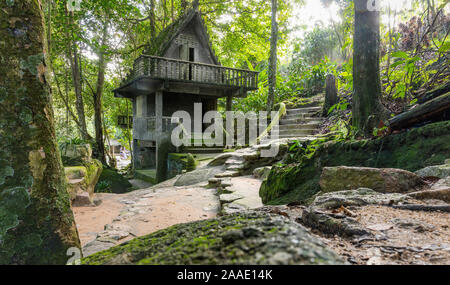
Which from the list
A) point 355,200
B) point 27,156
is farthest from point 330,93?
point 27,156

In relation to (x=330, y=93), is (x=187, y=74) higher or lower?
higher

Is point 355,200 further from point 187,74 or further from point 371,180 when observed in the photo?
point 187,74

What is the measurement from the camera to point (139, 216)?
14.5 ft

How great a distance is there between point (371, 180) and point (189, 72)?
1148cm

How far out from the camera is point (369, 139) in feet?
10.9

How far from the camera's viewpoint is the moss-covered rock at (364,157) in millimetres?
2695

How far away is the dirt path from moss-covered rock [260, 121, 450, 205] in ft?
4.52

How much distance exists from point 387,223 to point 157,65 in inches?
451

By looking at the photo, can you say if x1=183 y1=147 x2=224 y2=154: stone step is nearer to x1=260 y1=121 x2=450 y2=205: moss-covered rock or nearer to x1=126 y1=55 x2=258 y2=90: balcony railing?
x1=126 y1=55 x2=258 y2=90: balcony railing

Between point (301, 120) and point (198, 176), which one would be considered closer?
point (198, 176)

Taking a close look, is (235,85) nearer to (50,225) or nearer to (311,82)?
(311,82)

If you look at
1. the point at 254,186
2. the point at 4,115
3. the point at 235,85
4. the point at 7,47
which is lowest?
the point at 254,186

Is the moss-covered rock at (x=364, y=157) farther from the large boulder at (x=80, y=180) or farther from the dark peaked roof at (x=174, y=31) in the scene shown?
the dark peaked roof at (x=174, y=31)
